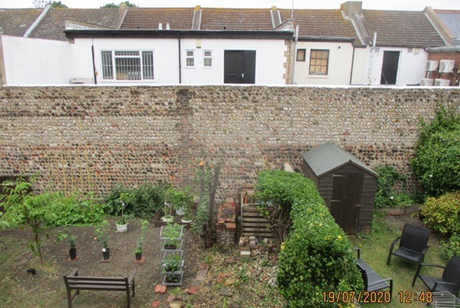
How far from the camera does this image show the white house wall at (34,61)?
11.0 meters

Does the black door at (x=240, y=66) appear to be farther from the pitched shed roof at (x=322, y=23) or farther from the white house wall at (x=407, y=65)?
the white house wall at (x=407, y=65)

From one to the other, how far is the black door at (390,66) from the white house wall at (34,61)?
15859mm

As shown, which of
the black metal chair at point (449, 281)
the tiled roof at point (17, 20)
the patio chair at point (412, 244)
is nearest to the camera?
the black metal chair at point (449, 281)

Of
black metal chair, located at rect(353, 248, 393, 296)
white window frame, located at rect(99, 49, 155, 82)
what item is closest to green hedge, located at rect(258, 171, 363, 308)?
black metal chair, located at rect(353, 248, 393, 296)

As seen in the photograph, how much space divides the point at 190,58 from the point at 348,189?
8.53 m

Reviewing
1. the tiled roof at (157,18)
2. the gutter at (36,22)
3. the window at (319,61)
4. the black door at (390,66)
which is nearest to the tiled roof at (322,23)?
the window at (319,61)

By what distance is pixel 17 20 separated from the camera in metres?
21.4

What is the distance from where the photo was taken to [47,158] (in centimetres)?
1062

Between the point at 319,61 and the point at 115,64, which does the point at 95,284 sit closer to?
the point at 115,64

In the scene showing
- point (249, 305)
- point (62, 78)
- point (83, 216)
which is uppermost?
point (62, 78)

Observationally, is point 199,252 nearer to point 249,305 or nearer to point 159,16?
point 249,305

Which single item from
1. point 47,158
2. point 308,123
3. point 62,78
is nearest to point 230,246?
point 308,123

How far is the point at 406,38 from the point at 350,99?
38.0 ft

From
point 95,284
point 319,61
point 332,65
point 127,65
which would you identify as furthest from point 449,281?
point 127,65
